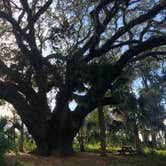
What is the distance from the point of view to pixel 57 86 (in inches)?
713

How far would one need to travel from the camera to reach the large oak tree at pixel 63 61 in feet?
55.6

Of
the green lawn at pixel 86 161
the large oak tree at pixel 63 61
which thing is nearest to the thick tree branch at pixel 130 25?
the large oak tree at pixel 63 61

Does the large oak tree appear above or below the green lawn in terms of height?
above

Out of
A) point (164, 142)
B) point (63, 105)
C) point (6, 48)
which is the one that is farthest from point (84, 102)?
point (164, 142)

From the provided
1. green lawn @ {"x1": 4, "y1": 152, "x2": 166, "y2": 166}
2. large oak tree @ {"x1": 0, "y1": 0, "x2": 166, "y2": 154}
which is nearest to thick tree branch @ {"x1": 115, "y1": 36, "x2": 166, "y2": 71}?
large oak tree @ {"x1": 0, "y1": 0, "x2": 166, "y2": 154}

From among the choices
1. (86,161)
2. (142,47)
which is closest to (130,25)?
(142,47)

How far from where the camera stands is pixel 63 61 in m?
17.2

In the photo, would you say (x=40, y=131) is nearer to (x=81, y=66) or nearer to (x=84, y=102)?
(x=84, y=102)

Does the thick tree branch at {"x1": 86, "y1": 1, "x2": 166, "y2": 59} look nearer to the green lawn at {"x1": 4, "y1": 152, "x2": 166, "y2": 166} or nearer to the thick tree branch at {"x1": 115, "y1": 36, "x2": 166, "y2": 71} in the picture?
the thick tree branch at {"x1": 115, "y1": 36, "x2": 166, "y2": 71}

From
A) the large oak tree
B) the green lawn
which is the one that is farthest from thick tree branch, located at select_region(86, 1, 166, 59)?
the green lawn

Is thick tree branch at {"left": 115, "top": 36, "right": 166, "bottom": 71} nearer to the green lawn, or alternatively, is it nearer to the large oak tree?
the large oak tree

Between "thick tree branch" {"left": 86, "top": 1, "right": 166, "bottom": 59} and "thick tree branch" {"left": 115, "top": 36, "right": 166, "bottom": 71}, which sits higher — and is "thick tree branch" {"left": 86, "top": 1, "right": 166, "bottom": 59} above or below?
above

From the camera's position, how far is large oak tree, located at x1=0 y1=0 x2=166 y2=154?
55.6 ft

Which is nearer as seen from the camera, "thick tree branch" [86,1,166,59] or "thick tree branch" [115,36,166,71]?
"thick tree branch" [86,1,166,59]
